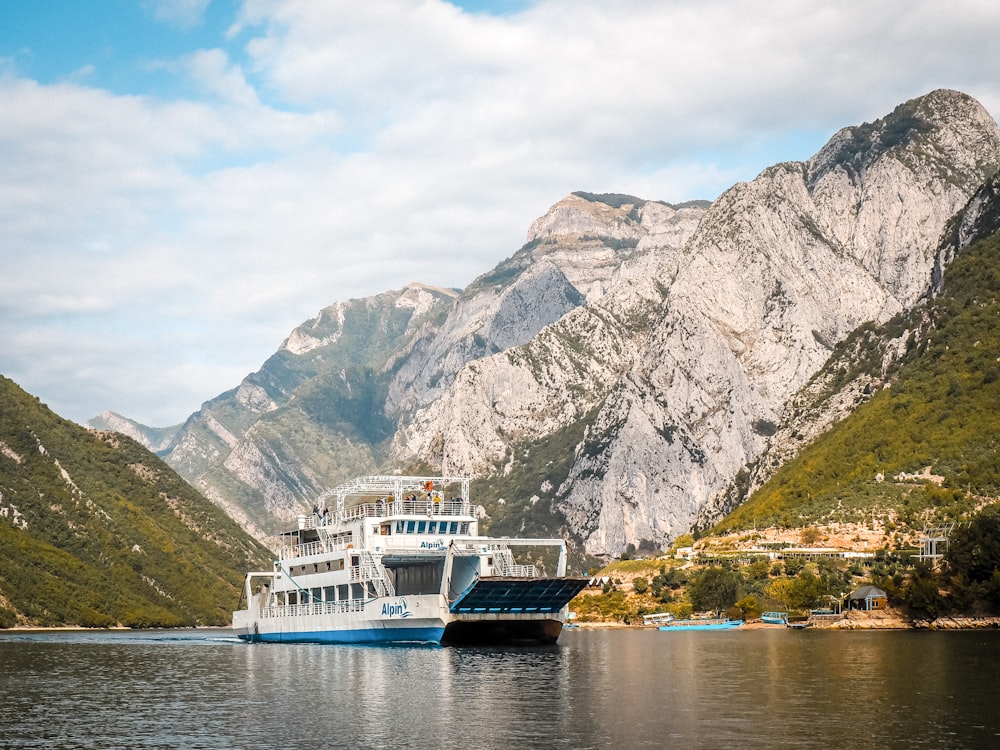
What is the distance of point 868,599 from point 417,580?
70.0 m

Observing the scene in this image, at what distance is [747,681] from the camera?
89.8 metres

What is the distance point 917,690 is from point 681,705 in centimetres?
1612

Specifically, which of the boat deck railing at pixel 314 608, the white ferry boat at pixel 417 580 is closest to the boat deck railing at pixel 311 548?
the white ferry boat at pixel 417 580

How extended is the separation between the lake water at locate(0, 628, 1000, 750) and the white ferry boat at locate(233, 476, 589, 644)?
3.56 m

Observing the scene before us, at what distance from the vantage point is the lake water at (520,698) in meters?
64.0

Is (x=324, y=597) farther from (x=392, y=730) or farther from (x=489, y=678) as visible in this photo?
(x=392, y=730)

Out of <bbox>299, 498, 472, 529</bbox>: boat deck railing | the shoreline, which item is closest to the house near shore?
the shoreline

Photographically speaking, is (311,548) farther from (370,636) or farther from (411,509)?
(370,636)

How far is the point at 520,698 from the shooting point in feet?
261

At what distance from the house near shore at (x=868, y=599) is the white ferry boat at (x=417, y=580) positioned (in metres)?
57.3

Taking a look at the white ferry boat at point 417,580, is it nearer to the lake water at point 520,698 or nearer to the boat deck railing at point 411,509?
the boat deck railing at point 411,509

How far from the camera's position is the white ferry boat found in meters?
122

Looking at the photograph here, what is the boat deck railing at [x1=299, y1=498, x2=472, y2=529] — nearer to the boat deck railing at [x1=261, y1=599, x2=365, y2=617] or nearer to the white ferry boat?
the white ferry boat

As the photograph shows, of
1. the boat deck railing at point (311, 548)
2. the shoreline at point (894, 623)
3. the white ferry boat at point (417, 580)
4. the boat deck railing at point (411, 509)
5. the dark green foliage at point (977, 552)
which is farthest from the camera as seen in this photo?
the dark green foliage at point (977, 552)
